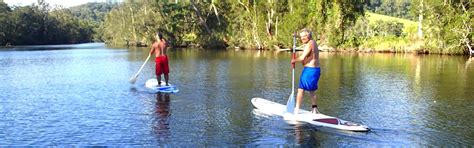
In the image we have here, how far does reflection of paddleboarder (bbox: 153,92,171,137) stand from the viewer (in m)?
10.9

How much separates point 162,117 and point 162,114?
429 mm

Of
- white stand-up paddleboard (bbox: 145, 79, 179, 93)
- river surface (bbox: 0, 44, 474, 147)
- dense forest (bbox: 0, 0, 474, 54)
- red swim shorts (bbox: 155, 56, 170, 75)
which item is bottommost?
river surface (bbox: 0, 44, 474, 147)

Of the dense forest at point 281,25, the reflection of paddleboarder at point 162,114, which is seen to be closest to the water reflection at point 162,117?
the reflection of paddleboarder at point 162,114

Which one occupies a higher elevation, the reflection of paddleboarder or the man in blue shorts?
the man in blue shorts

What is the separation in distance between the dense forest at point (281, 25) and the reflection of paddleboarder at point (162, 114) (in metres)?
35.7

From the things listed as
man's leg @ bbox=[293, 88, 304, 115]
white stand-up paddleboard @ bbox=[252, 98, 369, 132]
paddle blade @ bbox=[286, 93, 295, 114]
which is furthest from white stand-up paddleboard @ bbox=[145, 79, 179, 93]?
man's leg @ bbox=[293, 88, 304, 115]

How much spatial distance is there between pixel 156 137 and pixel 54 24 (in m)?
141

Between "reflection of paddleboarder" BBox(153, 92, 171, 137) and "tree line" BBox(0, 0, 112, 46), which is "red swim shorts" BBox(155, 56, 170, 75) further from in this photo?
"tree line" BBox(0, 0, 112, 46)

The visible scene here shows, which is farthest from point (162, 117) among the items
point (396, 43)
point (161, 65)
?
point (396, 43)

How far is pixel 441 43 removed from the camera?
46.3 metres

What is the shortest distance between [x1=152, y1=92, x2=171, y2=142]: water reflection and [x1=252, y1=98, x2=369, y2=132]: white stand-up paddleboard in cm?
255

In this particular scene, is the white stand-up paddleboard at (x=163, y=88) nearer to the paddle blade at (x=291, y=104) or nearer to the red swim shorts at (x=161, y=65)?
the red swim shorts at (x=161, y=65)

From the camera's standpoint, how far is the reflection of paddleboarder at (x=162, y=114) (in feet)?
35.9

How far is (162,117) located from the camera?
12.5m
